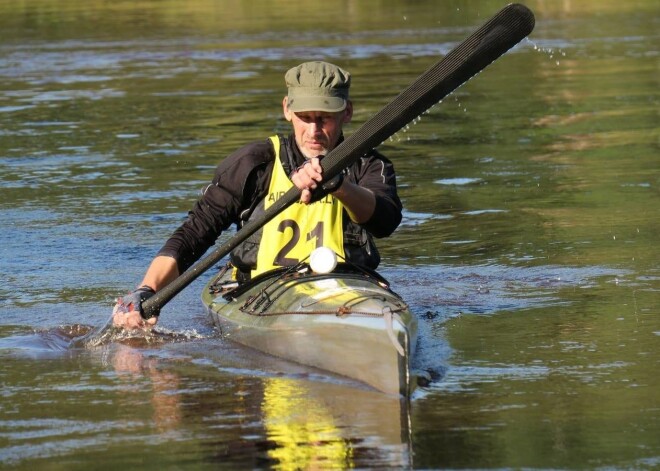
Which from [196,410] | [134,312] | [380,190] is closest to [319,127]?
[380,190]

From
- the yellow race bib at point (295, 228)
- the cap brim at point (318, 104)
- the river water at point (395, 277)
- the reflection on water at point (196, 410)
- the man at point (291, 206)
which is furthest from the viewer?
the yellow race bib at point (295, 228)

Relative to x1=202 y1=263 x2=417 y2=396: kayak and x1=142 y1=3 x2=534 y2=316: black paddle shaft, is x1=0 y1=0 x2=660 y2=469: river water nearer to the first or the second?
x1=202 y1=263 x2=417 y2=396: kayak

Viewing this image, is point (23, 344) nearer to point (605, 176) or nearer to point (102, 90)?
point (605, 176)

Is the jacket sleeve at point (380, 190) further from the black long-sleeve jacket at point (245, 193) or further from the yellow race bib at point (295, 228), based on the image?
Result: the yellow race bib at point (295, 228)

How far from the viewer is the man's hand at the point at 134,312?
7539 millimetres

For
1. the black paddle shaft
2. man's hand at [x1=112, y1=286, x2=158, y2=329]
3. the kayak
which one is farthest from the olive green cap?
man's hand at [x1=112, y1=286, x2=158, y2=329]

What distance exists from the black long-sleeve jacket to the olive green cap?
41 cm

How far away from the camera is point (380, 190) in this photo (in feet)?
24.3

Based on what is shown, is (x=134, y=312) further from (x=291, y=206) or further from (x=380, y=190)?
(x=380, y=190)

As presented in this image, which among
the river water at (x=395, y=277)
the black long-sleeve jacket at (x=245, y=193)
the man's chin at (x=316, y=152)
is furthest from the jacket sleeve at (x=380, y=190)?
the river water at (x=395, y=277)

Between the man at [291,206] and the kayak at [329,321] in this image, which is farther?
the man at [291,206]

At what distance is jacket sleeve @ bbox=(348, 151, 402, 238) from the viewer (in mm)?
7293

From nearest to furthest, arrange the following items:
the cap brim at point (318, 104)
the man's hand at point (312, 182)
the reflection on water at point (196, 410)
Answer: the reflection on water at point (196, 410), the man's hand at point (312, 182), the cap brim at point (318, 104)

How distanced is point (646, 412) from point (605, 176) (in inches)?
282
